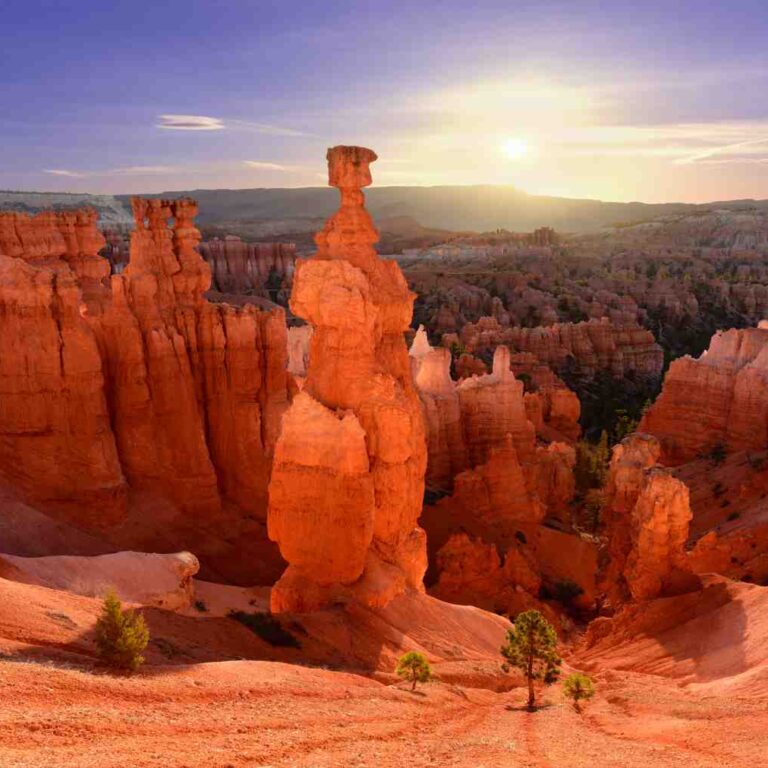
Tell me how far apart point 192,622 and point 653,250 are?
303ft

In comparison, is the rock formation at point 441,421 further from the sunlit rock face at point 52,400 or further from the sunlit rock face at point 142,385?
the sunlit rock face at point 52,400

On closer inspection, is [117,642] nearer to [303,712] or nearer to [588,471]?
[303,712]

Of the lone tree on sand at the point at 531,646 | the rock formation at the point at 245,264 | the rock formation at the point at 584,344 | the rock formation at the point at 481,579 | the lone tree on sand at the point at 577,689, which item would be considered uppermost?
the rock formation at the point at 245,264

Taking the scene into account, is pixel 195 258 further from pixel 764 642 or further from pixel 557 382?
pixel 557 382

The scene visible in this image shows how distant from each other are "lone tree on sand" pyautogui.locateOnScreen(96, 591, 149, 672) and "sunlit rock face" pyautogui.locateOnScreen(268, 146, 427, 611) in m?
4.86

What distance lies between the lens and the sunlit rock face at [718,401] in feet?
94.1

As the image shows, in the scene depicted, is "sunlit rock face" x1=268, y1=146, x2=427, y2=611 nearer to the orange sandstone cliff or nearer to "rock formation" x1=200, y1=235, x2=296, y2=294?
the orange sandstone cliff

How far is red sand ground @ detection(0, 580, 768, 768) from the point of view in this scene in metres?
6.23

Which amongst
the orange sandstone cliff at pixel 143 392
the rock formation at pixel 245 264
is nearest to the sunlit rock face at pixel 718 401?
the orange sandstone cliff at pixel 143 392

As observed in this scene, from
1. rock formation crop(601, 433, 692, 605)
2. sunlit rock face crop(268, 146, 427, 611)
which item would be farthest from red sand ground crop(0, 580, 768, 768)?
rock formation crop(601, 433, 692, 605)

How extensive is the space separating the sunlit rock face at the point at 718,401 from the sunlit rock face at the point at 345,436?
20238 mm

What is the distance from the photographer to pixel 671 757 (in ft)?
27.2

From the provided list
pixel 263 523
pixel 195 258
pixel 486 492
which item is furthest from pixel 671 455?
pixel 195 258

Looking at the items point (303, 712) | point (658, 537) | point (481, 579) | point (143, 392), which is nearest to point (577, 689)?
point (303, 712)
